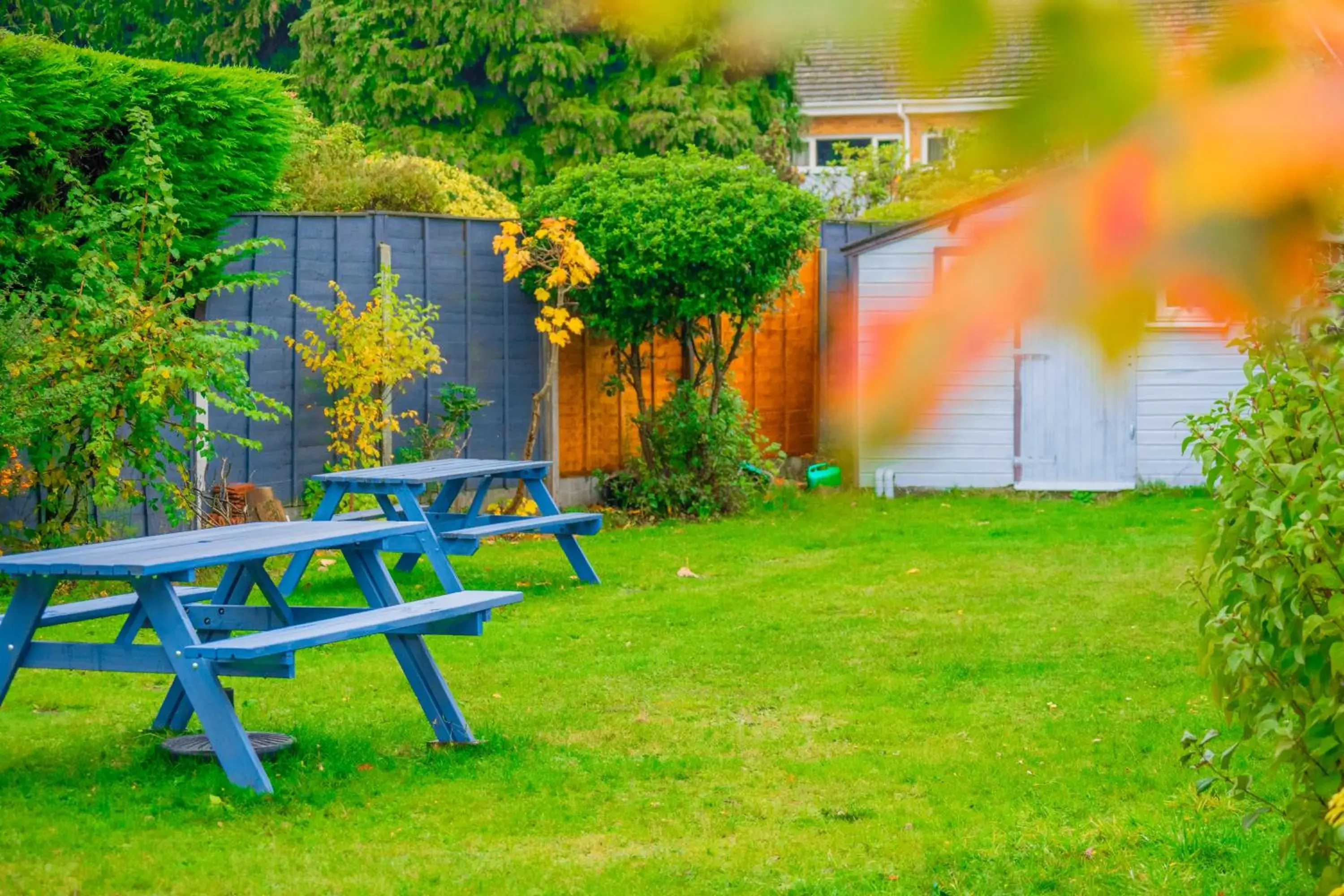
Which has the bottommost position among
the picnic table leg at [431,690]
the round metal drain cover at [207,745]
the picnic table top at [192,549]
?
the round metal drain cover at [207,745]

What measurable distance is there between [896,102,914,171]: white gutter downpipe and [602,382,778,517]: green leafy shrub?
10509 mm

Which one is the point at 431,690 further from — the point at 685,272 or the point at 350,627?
the point at 685,272

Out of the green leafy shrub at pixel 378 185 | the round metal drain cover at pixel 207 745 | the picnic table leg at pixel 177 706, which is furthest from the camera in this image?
the green leafy shrub at pixel 378 185

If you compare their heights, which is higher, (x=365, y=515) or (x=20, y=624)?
(x=20, y=624)

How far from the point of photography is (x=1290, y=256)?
1.71 ft

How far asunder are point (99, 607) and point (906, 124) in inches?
197

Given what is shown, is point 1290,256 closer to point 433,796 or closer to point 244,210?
point 433,796

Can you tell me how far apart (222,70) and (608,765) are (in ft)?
19.5

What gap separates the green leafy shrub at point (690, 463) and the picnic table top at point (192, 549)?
542cm

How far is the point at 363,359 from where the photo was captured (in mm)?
9852

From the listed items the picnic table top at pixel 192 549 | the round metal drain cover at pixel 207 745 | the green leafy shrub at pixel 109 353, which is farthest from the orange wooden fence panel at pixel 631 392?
the round metal drain cover at pixel 207 745

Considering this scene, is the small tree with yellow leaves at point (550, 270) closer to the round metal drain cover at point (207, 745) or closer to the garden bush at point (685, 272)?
the garden bush at point (685, 272)

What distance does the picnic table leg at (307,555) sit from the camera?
7125 mm

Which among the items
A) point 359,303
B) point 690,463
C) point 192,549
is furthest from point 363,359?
point 192,549
